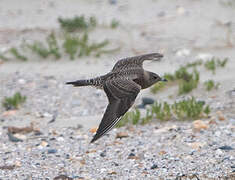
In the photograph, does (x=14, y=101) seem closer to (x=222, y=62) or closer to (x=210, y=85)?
(x=210, y=85)

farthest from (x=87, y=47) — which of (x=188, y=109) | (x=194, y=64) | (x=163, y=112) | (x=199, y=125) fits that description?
(x=199, y=125)

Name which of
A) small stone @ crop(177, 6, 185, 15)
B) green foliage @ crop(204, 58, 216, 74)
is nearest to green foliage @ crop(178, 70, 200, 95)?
green foliage @ crop(204, 58, 216, 74)

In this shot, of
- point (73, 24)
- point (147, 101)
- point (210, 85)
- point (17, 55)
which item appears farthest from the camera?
point (73, 24)

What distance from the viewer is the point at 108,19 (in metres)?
11.8

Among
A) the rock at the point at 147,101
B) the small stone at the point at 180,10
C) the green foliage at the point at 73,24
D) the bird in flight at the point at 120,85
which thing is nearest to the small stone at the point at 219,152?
the bird in flight at the point at 120,85

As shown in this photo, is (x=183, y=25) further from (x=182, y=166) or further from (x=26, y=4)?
(x=182, y=166)

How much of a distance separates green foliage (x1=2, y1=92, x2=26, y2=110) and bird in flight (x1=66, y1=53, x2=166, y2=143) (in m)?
1.67

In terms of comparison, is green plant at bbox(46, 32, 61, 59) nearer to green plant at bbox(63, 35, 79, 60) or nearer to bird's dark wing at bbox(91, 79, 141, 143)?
green plant at bbox(63, 35, 79, 60)

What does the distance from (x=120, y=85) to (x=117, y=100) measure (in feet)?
0.99

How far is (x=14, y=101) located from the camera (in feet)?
23.4

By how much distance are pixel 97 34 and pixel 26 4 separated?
3322 mm

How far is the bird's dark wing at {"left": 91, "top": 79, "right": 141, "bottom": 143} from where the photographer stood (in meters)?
4.54

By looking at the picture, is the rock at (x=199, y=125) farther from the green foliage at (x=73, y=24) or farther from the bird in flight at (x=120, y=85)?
the green foliage at (x=73, y=24)

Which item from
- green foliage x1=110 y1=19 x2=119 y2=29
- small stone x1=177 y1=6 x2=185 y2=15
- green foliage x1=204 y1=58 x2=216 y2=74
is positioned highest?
small stone x1=177 y1=6 x2=185 y2=15
